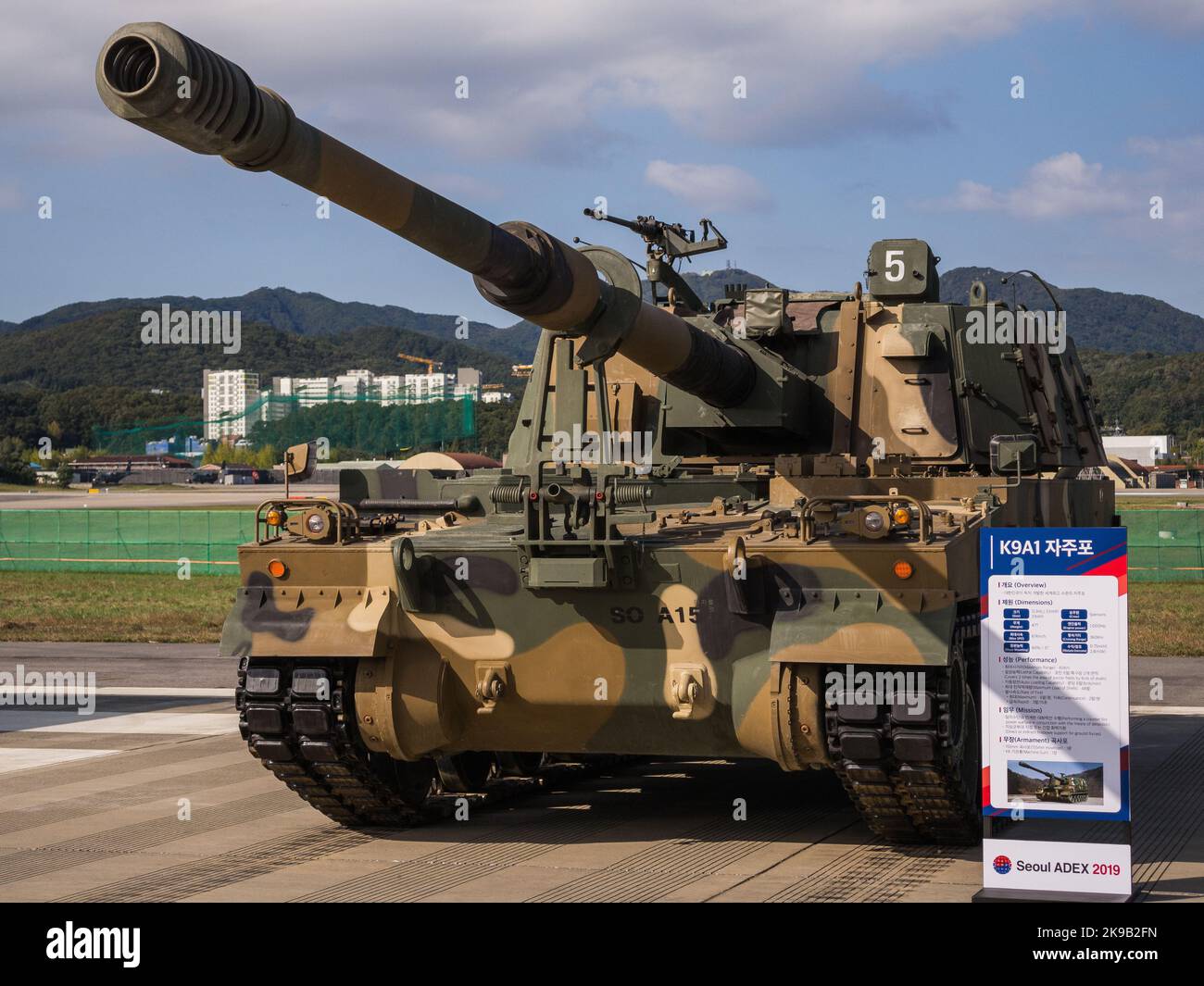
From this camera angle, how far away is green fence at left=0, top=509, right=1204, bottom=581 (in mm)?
36594

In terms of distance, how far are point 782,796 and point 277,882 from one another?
4497mm

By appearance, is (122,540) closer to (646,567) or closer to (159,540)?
(159,540)

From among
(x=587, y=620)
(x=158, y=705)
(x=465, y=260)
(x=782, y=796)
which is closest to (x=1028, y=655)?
(x=587, y=620)

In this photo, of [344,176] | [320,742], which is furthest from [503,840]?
[344,176]

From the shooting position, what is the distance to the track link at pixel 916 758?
978cm

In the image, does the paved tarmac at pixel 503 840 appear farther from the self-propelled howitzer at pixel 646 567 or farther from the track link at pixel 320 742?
the self-propelled howitzer at pixel 646 567

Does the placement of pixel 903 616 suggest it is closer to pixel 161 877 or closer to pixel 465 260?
pixel 465 260

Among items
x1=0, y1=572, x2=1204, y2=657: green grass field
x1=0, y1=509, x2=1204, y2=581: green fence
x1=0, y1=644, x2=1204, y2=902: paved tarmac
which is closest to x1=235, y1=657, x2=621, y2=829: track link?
x1=0, y1=644, x2=1204, y2=902: paved tarmac

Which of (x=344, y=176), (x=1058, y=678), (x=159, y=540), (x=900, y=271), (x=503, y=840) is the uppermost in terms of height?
(x=900, y=271)

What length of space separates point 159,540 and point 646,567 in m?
34.4

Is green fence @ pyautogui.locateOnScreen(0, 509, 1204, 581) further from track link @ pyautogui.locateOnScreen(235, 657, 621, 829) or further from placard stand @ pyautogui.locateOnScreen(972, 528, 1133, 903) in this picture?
placard stand @ pyautogui.locateOnScreen(972, 528, 1133, 903)

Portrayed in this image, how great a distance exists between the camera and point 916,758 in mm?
9766

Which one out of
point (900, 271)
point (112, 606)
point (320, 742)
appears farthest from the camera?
point (112, 606)

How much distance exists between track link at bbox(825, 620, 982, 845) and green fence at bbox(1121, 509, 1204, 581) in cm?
2569
